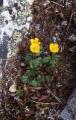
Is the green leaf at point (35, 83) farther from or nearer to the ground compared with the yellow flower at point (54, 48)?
nearer to the ground

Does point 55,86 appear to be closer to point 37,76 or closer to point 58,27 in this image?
point 37,76

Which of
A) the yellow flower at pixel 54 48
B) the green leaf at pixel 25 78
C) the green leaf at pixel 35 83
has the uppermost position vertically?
the yellow flower at pixel 54 48

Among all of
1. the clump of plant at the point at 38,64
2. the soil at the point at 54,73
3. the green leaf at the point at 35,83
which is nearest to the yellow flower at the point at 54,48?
the clump of plant at the point at 38,64

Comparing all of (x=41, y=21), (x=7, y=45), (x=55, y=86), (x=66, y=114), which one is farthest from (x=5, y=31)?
(x=66, y=114)

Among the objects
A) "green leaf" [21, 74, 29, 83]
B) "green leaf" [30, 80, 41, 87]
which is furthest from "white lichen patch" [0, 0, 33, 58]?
"green leaf" [30, 80, 41, 87]

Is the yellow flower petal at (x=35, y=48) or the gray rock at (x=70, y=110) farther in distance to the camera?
the yellow flower petal at (x=35, y=48)

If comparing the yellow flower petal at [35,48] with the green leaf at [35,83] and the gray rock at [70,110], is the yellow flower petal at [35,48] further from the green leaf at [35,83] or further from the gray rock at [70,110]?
the gray rock at [70,110]

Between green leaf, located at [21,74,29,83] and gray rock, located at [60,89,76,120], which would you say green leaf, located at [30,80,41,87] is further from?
gray rock, located at [60,89,76,120]
